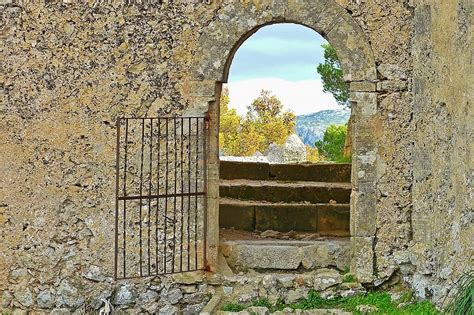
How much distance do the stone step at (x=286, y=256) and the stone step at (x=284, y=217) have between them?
5.30 ft

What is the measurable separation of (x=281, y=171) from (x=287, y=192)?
117 cm

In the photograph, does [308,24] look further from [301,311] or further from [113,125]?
[301,311]

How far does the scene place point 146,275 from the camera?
6781mm

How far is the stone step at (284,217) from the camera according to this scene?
8.73m

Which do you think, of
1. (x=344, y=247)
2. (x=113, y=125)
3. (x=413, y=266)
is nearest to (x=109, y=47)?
(x=113, y=125)

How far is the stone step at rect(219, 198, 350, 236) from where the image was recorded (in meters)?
8.73

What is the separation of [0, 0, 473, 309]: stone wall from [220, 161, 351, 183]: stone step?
156 inches

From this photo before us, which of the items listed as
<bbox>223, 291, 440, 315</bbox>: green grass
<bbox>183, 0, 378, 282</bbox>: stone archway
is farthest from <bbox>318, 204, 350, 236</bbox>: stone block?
<bbox>223, 291, 440, 315</bbox>: green grass

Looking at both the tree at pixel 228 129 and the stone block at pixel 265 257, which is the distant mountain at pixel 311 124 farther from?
the stone block at pixel 265 257

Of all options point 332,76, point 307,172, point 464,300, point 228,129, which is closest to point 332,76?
point 332,76

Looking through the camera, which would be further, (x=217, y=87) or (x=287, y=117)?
(x=287, y=117)

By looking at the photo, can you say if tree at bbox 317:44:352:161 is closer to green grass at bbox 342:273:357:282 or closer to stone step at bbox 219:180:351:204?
stone step at bbox 219:180:351:204

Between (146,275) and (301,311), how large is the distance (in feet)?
4.84

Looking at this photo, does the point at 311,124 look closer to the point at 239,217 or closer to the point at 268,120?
the point at 268,120
